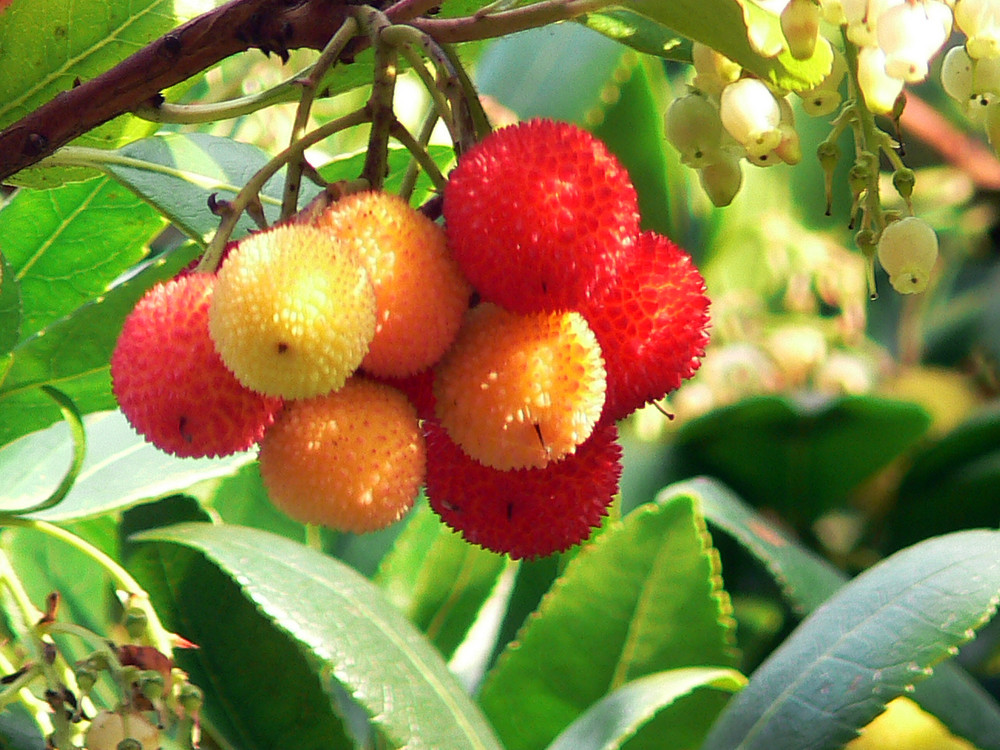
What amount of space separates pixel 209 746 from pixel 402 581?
1.18 feet

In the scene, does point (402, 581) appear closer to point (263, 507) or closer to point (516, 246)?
point (263, 507)

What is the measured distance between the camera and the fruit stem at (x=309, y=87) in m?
0.65

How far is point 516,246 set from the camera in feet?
2.03

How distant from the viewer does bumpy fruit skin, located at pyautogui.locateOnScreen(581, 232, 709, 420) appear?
68cm

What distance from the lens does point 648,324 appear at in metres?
0.68

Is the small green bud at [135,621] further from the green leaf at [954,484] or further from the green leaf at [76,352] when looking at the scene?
the green leaf at [954,484]

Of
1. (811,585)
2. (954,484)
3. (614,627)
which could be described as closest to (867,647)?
(614,627)

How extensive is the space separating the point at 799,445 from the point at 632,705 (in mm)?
956

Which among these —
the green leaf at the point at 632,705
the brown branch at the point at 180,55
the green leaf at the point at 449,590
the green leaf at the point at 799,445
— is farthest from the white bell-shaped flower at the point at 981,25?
the green leaf at the point at 799,445

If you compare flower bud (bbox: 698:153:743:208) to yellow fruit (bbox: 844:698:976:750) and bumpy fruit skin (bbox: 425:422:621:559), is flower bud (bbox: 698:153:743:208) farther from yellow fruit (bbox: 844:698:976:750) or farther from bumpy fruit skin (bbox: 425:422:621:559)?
yellow fruit (bbox: 844:698:976:750)

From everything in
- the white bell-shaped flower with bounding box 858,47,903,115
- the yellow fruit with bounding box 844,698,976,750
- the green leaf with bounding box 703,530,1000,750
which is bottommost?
the yellow fruit with bounding box 844,698,976,750

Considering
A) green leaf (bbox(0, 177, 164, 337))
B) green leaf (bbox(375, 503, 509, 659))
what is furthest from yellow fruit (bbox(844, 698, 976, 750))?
green leaf (bbox(0, 177, 164, 337))

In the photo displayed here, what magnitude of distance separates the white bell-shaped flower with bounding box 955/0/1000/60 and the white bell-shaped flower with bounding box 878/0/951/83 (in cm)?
3

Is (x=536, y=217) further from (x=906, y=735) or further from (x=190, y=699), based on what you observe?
(x=906, y=735)
